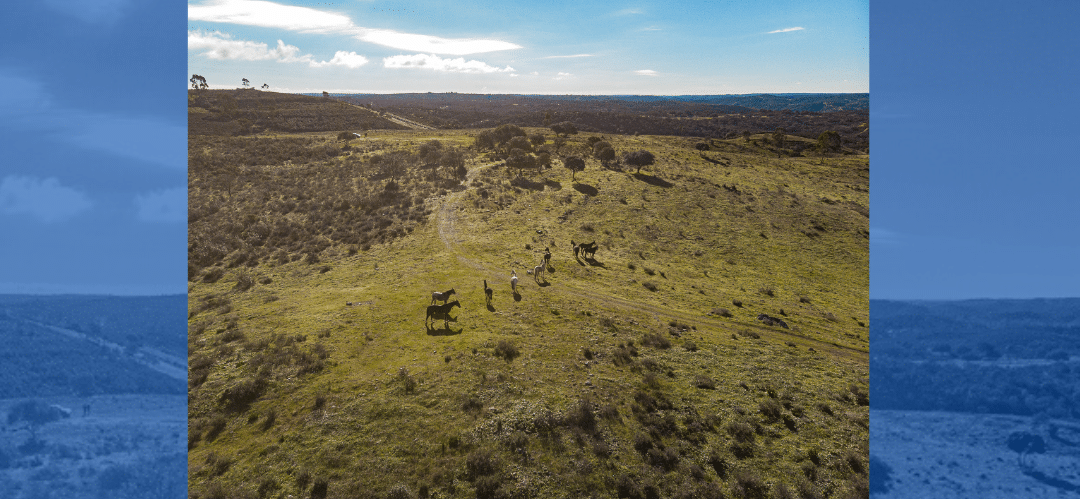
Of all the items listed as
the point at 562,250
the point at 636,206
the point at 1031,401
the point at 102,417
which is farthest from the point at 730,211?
the point at 102,417

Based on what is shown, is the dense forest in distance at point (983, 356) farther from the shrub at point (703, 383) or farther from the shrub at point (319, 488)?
the shrub at point (319, 488)

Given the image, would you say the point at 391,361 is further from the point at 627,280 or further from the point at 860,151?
the point at 860,151

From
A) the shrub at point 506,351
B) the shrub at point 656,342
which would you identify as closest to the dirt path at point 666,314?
the shrub at point 656,342

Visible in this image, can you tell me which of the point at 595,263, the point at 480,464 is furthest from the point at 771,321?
the point at 480,464

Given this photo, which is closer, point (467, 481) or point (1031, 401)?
point (467, 481)

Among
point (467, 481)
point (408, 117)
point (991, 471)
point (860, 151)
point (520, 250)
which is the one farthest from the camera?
point (408, 117)

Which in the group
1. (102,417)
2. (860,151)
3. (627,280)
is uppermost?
(860,151)
